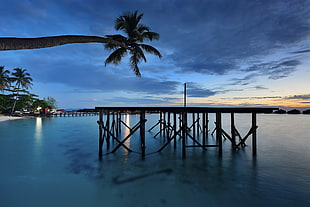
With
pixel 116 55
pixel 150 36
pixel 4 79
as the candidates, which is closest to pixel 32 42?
pixel 116 55

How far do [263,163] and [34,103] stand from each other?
5419cm

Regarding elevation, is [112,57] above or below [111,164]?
Result: above

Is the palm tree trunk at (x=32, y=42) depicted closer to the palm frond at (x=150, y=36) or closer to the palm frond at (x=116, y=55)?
the palm frond at (x=116, y=55)

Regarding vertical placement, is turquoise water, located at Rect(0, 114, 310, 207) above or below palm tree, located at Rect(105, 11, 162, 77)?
below

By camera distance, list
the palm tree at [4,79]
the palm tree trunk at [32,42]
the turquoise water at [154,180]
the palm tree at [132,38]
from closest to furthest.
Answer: the palm tree trunk at [32,42] < the turquoise water at [154,180] < the palm tree at [132,38] < the palm tree at [4,79]

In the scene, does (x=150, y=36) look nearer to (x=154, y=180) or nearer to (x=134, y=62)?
(x=134, y=62)

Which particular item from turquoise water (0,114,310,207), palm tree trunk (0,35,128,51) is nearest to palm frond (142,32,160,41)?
palm tree trunk (0,35,128,51)

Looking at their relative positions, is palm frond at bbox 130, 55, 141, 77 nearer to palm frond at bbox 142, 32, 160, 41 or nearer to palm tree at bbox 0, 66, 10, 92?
palm frond at bbox 142, 32, 160, 41

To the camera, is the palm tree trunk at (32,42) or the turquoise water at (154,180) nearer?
the palm tree trunk at (32,42)

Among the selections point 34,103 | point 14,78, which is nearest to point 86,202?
point 14,78

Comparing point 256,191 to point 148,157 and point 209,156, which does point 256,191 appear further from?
point 148,157

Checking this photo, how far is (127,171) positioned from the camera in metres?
7.43

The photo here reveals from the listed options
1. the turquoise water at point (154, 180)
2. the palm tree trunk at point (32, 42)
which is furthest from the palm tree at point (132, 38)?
the turquoise water at point (154, 180)

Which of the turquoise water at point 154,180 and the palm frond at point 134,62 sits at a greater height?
the palm frond at point 134,62
